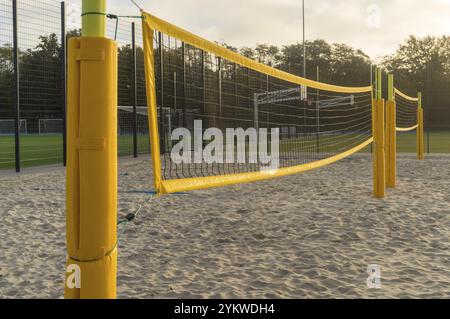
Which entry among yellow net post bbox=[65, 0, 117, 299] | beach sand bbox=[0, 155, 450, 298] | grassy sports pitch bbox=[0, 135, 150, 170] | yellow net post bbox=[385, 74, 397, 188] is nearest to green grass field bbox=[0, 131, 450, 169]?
grassy sports pitch bbox=[0, 135, 150, 170]

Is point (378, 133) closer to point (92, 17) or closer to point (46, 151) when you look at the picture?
point (92, 17)

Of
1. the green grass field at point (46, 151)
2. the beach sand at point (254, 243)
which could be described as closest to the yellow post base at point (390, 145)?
the beach sand at point (254, 243)

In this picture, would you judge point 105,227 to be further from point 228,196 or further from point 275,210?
point 228,196

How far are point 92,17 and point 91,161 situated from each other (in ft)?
1.64

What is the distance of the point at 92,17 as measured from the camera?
5.98 ft

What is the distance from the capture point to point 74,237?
1837 millimetres

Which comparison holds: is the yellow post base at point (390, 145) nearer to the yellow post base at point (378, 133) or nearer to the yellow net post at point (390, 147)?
the yellow net post at point (390, 147)

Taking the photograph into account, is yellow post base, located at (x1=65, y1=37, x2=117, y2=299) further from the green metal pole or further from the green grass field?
the green grass field

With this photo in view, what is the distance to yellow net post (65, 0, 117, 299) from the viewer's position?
1.80 meters

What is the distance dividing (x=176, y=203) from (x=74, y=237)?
4.47m

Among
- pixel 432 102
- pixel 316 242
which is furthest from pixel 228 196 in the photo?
pixel 432 102

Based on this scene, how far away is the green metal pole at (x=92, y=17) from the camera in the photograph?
1.82 meters

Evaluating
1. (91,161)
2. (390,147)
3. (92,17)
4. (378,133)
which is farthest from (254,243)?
(390,147)
